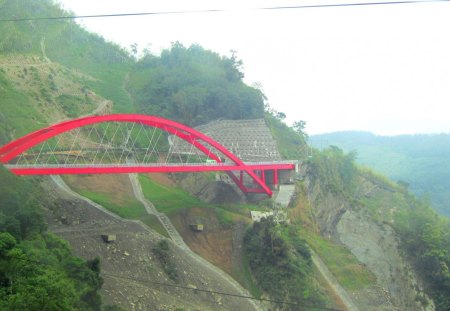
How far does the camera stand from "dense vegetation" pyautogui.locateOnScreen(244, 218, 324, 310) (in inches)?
1320

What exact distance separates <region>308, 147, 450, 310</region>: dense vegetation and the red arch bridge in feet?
25.9

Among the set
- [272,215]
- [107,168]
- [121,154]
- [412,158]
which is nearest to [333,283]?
[272,215]

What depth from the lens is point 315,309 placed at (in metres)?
33.1

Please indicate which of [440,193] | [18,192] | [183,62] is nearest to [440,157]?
[440,193]

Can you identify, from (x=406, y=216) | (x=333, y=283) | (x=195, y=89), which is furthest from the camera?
(x=195, y=89)

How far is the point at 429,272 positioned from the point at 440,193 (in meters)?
36.7

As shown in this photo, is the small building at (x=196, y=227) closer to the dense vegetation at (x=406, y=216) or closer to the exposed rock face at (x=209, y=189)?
the exposed rock face at (x=209, y=189)

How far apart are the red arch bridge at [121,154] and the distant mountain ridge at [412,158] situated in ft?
71.7

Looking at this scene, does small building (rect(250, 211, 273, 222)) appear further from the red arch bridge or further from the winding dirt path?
the winding dirt path

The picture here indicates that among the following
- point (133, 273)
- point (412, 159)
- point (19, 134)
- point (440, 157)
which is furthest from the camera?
point (412, 159)

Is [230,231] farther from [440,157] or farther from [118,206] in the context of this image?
[440,157]

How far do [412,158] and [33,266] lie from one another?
86313mm

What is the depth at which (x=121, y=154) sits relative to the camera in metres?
45.8

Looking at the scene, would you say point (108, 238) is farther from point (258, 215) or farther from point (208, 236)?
point (258, 215)
